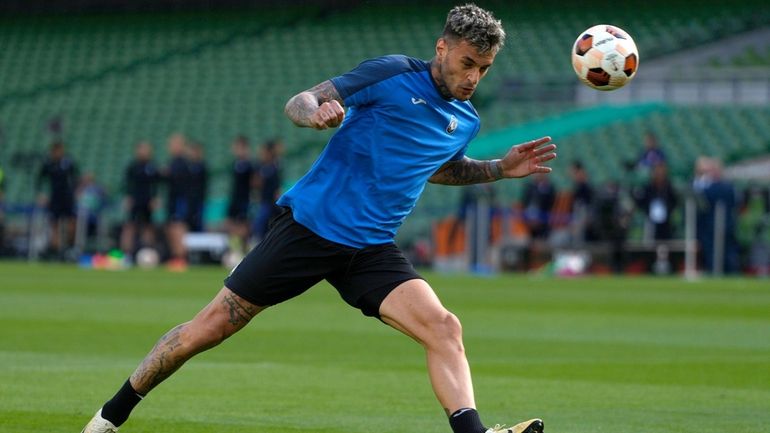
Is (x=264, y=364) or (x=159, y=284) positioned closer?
(x=264, y=364)

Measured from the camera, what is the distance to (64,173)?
104 ft

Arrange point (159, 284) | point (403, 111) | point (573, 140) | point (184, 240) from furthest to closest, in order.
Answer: point (573, 140), point (184, 240), point (159, 284), point (403, 111)

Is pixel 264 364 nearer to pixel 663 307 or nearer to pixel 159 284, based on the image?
pixel 663 307

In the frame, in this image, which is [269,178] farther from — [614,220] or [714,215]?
[714,215]

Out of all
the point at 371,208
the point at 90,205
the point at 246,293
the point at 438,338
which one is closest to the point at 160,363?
the point at 246,293

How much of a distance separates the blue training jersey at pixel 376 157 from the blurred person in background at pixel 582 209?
2244 cm

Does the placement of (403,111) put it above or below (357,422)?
above

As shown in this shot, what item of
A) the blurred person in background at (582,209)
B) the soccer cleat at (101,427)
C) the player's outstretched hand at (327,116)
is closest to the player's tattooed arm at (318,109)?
the player's outstretched hand at (327,116)

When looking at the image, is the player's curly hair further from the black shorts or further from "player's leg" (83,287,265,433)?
"player's leg" (83,287,265,433)

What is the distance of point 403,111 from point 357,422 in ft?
6.99

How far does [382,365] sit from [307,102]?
548 cm

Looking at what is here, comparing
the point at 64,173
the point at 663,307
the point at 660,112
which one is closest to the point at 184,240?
the point at 64,173

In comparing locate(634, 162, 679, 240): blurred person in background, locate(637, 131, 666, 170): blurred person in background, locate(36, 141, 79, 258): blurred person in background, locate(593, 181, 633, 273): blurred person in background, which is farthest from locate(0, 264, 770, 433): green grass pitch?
locate(36, 141, 79, 258): blurred person in background

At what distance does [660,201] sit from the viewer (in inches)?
1106
